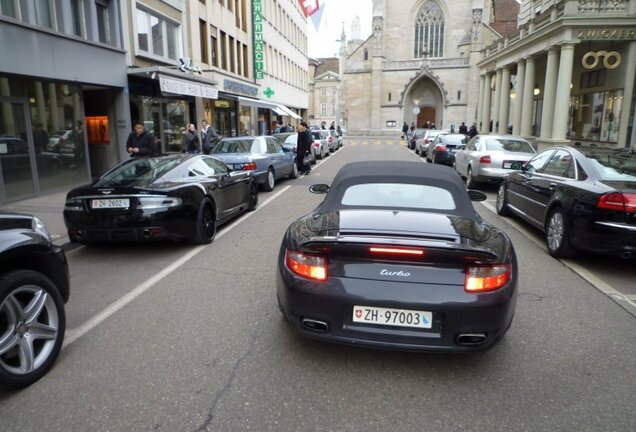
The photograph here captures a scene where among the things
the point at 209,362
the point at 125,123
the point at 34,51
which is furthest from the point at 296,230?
the point at 125,123

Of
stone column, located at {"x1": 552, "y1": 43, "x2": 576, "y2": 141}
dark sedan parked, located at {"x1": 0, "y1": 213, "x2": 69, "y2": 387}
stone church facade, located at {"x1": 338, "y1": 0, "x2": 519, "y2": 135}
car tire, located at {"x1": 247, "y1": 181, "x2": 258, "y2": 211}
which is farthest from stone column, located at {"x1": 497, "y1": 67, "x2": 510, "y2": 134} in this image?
dark sedan parked, located at {"x1": 0, "y1": 213, "x2": 69, "y2": 387}

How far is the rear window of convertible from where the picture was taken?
4.16 metres

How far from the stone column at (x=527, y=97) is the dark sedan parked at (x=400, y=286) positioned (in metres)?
25.5

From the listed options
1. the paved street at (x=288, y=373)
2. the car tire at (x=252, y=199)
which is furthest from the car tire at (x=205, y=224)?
the car tire at (x=252, y=199)

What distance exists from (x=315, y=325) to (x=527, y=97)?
26517 mm

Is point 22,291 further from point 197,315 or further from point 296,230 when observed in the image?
point 296,230

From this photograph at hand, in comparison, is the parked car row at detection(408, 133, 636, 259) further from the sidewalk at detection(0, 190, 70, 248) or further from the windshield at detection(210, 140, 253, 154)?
the sidewalk at detection(0, 190, 70, 248)

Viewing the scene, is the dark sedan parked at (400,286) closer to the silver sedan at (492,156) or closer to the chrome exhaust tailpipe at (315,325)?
the chrome exhaust tailpipe at (315,325)

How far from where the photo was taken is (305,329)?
130 inches

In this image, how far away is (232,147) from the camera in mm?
12484

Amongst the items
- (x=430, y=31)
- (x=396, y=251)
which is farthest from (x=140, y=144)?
(x=430, y=31)

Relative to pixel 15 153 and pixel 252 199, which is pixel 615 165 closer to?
pixel 252 199

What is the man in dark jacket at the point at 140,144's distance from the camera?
10914 millimetres

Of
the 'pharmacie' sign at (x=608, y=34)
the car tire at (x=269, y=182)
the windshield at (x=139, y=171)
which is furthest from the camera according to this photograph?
the 'pharmacie' sign at (x=608, y=34)
